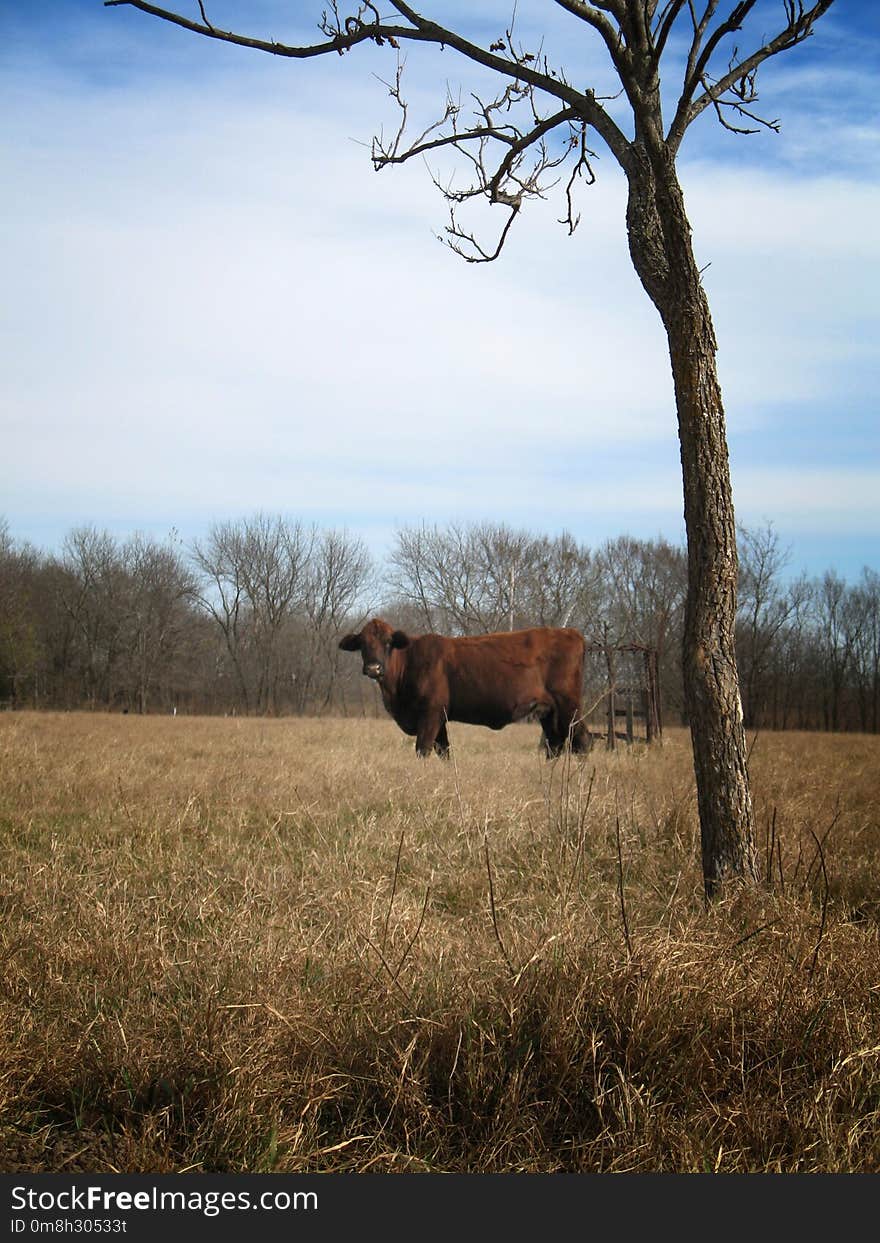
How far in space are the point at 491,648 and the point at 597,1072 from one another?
11.1m

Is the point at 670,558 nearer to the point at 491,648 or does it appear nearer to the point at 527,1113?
the point at 491,648

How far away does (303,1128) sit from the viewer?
2584 mm

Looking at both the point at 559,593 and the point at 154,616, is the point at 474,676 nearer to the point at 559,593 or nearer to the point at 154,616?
the point at 559,593

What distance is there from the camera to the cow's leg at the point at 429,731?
12891mm

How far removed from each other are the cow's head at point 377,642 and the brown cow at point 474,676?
0.01 metres

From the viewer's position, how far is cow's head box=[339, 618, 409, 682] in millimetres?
13883

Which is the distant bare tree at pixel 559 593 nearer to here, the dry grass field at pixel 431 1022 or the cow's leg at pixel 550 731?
the cow's leg at pixel 550 731

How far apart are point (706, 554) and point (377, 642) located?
30.9 feet

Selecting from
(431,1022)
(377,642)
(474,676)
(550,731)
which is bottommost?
(431,1022)

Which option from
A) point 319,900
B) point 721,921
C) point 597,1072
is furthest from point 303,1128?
point 721,921

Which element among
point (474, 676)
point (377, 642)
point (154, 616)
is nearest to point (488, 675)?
point (474, 676)


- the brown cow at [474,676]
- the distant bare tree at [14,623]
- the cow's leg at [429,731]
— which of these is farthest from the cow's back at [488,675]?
the distant bare tree at [14,623]

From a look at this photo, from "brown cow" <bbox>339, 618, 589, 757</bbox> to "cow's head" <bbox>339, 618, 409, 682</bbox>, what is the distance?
0.6 inches

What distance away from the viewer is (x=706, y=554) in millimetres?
4797
